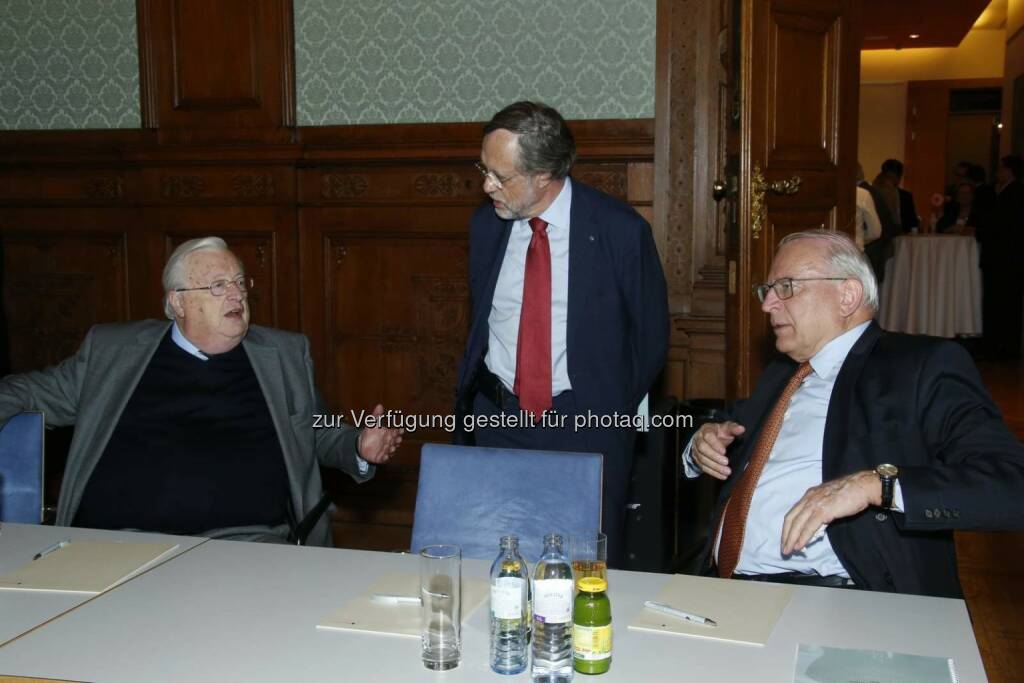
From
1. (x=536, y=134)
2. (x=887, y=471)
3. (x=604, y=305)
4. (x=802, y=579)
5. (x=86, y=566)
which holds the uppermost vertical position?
(x=536, y=134)

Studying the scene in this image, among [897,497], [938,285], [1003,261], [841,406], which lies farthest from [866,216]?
[897,497]

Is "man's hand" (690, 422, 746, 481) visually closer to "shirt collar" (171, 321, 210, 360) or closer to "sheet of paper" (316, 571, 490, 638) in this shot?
"sheet of paper" (316, 571, 490, 638)

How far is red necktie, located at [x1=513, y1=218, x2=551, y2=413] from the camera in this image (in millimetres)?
3004

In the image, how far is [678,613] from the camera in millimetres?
1776

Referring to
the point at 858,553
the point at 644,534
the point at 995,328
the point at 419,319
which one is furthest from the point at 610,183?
the point at 995,328

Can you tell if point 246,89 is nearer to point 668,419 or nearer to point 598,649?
point 668,419

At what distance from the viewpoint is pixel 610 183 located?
14.9ft

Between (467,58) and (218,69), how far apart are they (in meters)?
1.22

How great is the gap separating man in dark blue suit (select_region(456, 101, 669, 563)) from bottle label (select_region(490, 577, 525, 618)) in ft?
4.49

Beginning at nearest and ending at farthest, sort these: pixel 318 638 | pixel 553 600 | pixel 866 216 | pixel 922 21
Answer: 1. pixel 553 600
2. pixel 318 638
3. pixel 866 216
4. pixel 922 21

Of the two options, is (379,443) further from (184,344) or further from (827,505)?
(827,505)

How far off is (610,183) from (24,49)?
3.08 metres

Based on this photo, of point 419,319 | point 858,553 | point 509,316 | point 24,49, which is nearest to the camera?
point 858,553

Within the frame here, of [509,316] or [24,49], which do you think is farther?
[24,49]
